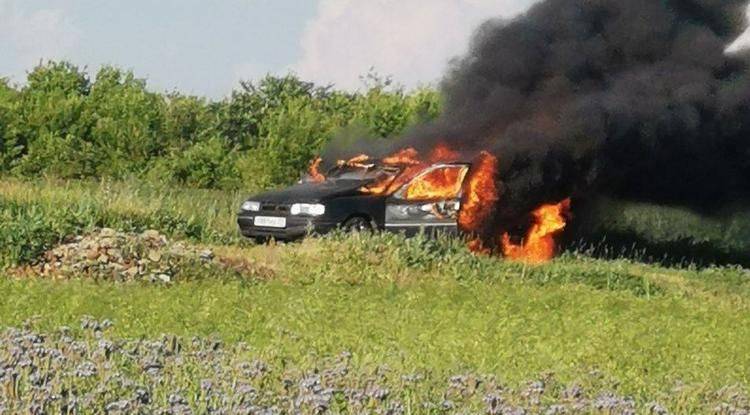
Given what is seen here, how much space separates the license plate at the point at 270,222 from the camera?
77.5 feet

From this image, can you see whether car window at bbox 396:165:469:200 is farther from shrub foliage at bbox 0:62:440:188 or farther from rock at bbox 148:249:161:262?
shrub foliage at bbox 0:62:440:188

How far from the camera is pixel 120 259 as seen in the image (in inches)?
650

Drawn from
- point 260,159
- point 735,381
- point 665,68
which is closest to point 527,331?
point 735,381

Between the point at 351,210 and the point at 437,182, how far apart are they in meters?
1.44

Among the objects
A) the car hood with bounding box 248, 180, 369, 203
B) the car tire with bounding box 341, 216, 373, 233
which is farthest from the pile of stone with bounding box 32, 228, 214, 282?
the car hood with bounding box 248, 180, 369, 203

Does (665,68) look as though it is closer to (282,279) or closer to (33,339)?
(282,279)

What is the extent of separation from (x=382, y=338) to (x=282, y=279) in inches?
219

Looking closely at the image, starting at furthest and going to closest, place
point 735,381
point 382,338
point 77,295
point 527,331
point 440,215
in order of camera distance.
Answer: point 440,215
point 77,295
point 527,331
point 382,338
point 735,381

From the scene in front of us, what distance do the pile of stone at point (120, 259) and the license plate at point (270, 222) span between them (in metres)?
6.39

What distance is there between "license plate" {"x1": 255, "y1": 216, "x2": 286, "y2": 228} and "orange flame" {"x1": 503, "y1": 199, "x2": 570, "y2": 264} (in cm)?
360

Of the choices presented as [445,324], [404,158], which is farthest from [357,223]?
[445,324]

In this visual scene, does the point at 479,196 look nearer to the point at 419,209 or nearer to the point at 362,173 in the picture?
the point at 419,209

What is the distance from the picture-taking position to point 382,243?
1848 centimetres

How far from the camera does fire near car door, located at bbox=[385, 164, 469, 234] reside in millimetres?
22672
